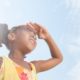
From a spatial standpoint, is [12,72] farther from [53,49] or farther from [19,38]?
[53,49]

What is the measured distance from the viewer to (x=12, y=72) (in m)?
2.71

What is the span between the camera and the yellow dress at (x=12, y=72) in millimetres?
2674

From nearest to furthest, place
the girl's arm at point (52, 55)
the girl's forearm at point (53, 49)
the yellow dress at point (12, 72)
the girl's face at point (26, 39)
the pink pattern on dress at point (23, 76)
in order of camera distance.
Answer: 1. the yellow dress at point (12, 72)
2. the pink pattern on dress at point (23, 76)
3. the girl's face at point (26, 39)
4. the girl's arm at point (52, 55)
5. the girl's forearm at point (53, 49)

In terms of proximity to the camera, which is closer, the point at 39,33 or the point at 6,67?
the point at 6,67

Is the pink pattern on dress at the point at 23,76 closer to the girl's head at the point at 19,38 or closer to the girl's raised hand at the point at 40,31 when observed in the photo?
the girl's head at the point at 19,38

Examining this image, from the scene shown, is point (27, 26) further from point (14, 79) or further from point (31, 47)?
point (14, 79)

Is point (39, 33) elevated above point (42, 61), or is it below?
above

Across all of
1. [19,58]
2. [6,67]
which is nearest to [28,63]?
[19,58]

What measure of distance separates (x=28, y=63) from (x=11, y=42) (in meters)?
0.24

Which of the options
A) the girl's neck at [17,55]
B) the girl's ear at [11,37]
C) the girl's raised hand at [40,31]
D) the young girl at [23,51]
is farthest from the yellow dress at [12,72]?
the girl's raised hand at [40,31]

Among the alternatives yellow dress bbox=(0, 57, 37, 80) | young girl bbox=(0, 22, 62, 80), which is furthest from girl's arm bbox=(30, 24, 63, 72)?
yellow dress bbox=(0, 57, 37, 80)

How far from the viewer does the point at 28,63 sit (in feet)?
9.69

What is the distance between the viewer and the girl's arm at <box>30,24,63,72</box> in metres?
3.02

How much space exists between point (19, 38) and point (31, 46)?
14 centimetres
